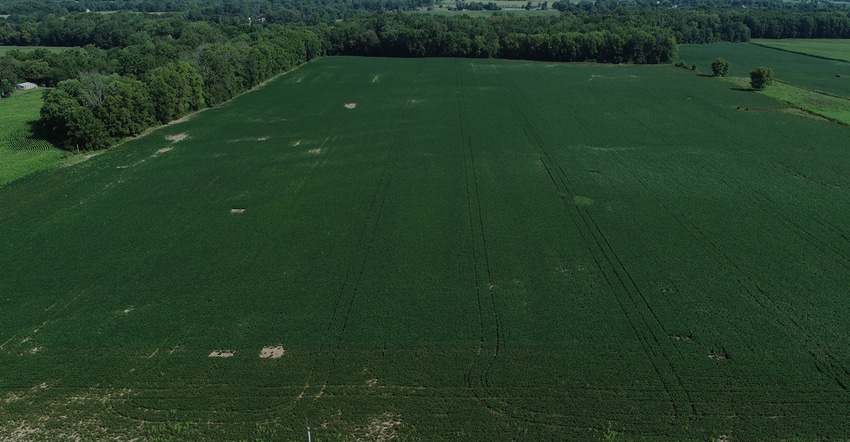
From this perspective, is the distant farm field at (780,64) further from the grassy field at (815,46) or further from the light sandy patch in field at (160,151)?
the light sandy patch in field at (160,151)

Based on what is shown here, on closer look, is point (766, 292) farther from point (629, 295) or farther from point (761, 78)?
point (761, 78)

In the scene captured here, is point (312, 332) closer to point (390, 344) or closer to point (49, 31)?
point (390, 344)

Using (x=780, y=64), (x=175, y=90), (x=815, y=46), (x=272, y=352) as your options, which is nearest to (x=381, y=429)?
(x=272, y=352)

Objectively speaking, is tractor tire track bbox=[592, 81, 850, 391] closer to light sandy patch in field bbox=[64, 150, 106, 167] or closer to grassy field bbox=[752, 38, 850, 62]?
light sandy patch in field bbox=[64, 150, 106, 167]

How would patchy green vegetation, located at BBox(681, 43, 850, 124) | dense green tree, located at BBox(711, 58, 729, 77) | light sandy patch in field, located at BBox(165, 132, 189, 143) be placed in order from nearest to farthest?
light sandy patch in field, located at BBox(165, 132, 189, 143) → patchy green vegetation, located at BBox(681, 43, 850, 124) → dense green tree, located at BBox(711, 58, 729, 77)

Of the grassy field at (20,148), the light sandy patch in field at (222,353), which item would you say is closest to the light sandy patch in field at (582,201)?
the light sandy patch in field at (222,353)

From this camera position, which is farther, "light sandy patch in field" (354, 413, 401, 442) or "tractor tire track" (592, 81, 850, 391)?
"tractor tire track" (592, 81, 850, 391)

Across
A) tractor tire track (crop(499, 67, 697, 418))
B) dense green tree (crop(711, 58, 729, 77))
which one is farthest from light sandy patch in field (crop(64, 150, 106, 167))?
dense green tree (crop(711, 58, 729, 77))
